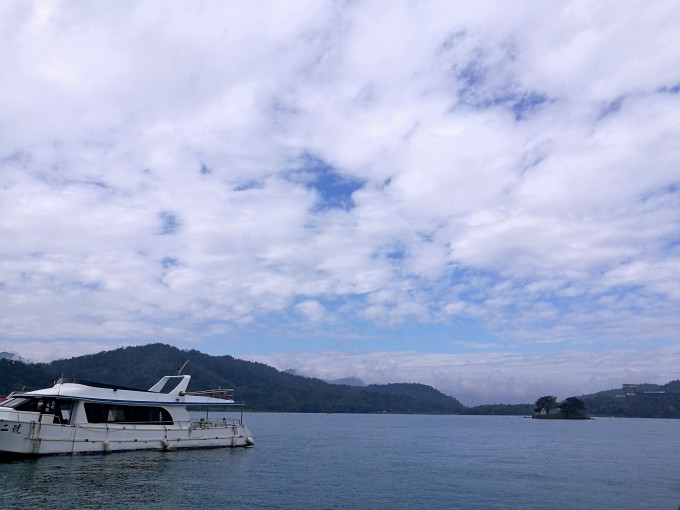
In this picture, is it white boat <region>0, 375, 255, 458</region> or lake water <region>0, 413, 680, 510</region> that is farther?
white boat <region>0, 375, 255, 458</region>

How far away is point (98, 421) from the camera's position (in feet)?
154

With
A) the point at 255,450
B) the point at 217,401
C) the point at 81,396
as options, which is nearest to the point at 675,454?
the point at 255,450

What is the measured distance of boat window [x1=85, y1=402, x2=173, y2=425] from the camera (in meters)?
46.6

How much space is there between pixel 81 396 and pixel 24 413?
4.39m

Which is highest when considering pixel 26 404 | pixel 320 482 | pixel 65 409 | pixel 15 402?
pixel 15 402

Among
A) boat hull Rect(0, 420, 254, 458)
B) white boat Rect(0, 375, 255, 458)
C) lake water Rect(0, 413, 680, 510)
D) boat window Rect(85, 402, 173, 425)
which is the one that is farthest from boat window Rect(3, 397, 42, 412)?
lake water Rect(0, 413, 680, 510)

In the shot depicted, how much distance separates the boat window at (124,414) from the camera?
46.6 metres

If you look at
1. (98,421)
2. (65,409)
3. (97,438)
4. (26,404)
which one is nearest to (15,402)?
(26,404)

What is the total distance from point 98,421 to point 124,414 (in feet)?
8.93

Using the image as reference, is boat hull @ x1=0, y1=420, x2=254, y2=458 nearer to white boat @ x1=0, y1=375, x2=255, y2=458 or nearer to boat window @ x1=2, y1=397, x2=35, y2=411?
white boat @ x1=0, y1=375, x2=255, y2=458

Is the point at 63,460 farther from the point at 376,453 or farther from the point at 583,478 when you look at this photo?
the point at 583,478

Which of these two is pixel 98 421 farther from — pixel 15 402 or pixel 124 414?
pixel 15 402

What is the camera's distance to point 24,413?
139 feet

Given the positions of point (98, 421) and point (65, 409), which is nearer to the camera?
point (65, 409)
